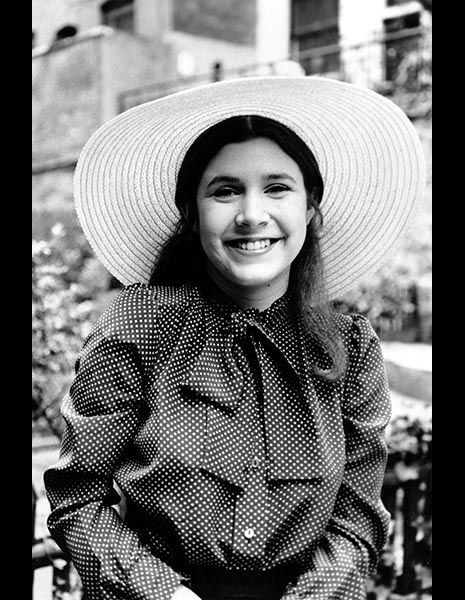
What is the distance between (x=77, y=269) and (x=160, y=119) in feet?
24.6

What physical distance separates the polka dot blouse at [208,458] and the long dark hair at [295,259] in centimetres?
6

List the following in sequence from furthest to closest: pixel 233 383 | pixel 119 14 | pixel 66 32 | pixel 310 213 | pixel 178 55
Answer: pixel 119 14, pixel 66 32, pixel 178 55, pixel 310 213, pixel 233 383

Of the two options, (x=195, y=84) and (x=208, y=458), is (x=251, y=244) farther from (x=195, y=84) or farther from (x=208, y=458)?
(x=195, y=84)

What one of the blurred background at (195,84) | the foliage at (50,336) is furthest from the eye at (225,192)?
the foliage at (50,336)

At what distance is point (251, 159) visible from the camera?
2.04 meters

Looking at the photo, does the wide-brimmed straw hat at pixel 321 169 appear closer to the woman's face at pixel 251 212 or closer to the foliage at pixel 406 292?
the woman's face at pixel 251 212

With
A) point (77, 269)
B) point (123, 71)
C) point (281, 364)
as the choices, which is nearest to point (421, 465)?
point (281, 364)

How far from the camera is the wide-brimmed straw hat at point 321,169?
223 centimetres

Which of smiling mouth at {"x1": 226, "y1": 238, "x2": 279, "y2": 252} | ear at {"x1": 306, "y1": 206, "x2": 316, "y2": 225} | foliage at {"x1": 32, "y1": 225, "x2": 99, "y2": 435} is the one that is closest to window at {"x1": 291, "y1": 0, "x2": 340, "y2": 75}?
foliage at {"x1": 32, "y1": 225, "x2": 99, "y2": 435}

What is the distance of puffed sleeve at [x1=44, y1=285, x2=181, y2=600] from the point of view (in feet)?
6.15

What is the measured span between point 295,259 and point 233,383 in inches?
19.1

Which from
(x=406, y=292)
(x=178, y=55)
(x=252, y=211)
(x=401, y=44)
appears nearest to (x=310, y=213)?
(x=252, y=211)

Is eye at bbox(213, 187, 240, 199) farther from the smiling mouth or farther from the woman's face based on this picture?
the smiling mouth
